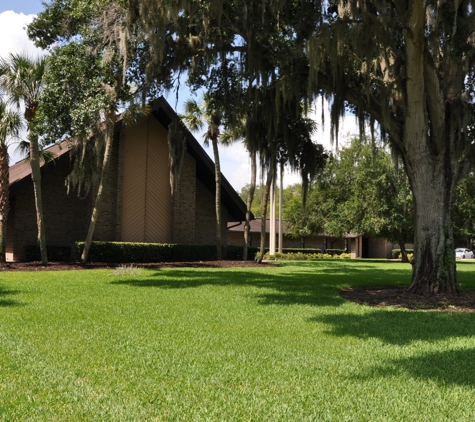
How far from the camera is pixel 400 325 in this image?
821cm

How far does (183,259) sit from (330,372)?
18.6 m

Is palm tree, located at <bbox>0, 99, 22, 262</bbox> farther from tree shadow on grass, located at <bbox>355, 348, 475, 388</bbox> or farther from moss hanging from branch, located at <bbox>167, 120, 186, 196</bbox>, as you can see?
tree shadow on grass, located at <bbox>355, 348, 475, 388</bbox>

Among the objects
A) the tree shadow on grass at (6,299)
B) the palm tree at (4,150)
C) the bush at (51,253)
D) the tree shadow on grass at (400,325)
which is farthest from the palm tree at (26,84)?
the tree shadow on grass at (400,325)

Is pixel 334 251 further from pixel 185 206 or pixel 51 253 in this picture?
pixel 51 253

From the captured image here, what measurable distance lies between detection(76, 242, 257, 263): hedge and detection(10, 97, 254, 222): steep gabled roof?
8.93ft

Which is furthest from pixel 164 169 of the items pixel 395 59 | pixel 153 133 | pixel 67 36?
pixel 395 59

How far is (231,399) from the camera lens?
4.36 metres

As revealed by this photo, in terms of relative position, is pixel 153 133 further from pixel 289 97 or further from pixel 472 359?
pixel 472 359

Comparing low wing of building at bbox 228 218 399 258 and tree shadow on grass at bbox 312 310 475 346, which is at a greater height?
low wing of building at bbox 228 218 399 258

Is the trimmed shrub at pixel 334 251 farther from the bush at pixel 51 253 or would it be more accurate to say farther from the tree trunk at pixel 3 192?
the tree trunk at pixel 3 192

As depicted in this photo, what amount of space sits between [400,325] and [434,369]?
2.83 meters

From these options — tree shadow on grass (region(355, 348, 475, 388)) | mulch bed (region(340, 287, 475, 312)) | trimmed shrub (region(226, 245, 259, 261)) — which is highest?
trimmed shrub (region(226, 245, 259, 261))

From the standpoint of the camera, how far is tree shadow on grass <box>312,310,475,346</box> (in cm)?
730

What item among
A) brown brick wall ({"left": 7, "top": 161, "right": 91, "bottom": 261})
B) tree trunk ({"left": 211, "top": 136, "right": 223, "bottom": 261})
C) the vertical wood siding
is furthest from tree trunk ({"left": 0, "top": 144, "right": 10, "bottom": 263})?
tree trunk ({"left": 211, "top": 136, "right": 223, "bottom": 261})
